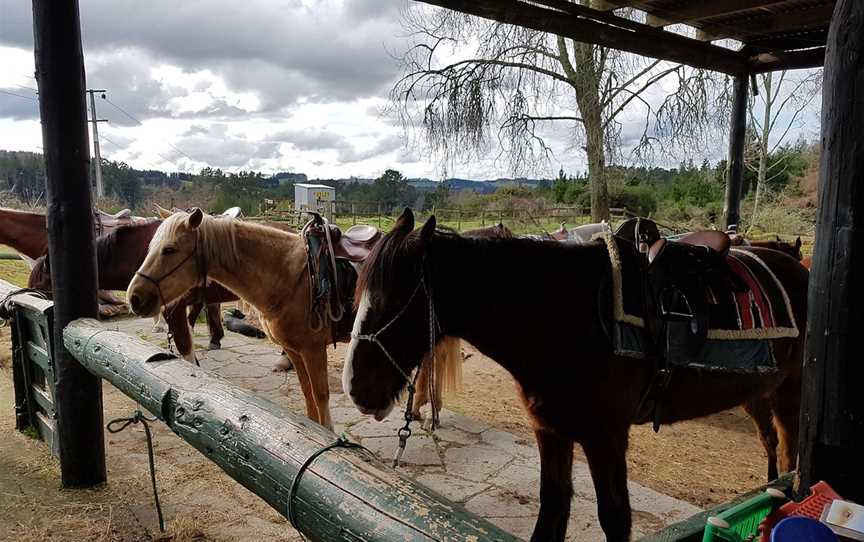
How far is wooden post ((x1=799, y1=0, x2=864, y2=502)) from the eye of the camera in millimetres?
1127

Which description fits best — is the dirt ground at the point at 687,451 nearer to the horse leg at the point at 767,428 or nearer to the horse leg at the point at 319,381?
the horse leg at the point at 767,428

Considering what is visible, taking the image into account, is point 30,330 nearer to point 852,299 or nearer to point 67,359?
point 67,359

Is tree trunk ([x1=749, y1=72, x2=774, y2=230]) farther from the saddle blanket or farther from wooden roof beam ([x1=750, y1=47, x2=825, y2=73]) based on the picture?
the saddle blanket

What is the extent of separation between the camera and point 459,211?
14.9 meters

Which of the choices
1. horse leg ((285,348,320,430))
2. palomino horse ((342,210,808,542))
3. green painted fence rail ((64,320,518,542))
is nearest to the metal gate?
green painted fence rail ((64,320,518,542))

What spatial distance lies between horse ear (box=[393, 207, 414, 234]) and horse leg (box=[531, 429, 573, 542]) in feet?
3.34

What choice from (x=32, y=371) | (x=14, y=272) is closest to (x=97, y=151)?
(x=14, y=272)

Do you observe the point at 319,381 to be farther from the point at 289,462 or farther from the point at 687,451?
the point at 687,451

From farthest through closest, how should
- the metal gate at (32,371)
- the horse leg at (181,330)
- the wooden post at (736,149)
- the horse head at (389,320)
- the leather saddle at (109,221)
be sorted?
the leather saddle at (109,221) < the wooden post at (736,149) < the horse leg at (181,330) < the metal gate at (32,371) < the horse head at (389,320)

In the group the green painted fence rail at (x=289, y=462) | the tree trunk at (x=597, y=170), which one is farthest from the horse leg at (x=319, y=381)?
the tree trunk at (x=597, y=170)

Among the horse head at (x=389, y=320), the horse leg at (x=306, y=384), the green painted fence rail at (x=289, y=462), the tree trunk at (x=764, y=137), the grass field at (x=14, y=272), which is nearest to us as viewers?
the green painted fence rail at (x=289, y=462)

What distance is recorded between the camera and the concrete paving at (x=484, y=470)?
9.55 ft

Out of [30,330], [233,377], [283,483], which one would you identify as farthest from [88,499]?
[233,377]

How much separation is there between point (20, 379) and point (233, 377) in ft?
6.48
